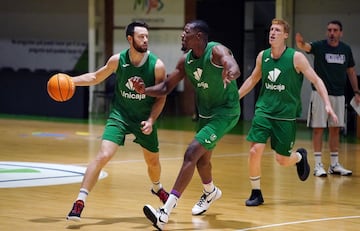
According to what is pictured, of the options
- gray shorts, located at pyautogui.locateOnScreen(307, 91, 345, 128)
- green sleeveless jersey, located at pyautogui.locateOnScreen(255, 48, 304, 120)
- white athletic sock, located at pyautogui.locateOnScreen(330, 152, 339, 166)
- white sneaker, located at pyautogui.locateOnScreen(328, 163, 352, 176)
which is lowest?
white sneaker, located at pyautogui.locateOnScreen(328, 163, 352, 176)

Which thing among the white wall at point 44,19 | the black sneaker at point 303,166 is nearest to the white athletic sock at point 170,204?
the black sneaker at point 303,166

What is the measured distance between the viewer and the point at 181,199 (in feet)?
34.7

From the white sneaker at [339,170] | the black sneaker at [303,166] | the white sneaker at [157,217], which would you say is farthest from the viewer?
the white sneaker at [339,170]

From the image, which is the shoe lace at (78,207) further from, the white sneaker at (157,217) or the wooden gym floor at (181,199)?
the white sneaker at (157,217)

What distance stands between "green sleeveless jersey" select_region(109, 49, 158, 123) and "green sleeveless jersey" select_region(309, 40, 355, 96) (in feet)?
13.9

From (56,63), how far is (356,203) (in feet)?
53.7

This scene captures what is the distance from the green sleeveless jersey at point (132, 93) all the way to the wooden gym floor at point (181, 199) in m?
1.06

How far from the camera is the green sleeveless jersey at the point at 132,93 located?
9250 mm

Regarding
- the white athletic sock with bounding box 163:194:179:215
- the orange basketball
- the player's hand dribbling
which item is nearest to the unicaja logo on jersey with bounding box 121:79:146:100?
the player's hand dribbling

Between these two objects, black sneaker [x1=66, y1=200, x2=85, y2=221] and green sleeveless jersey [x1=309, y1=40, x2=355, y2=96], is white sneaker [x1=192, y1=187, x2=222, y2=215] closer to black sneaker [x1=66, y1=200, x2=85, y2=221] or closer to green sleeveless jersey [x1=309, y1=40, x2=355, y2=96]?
black sneaker [x1=66, y1=200, x2=85, y2=221]

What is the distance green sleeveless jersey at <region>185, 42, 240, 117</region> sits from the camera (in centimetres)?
898

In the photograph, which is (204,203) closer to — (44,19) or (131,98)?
(131,98)

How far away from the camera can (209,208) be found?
9953 mm

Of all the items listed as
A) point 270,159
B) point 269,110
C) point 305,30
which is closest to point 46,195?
point 269,110
